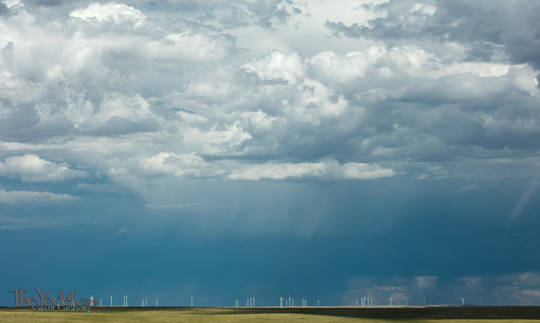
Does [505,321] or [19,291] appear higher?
[19,291]

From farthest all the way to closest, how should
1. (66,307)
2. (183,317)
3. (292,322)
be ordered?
(66,307) < (183,317) < (292,322)

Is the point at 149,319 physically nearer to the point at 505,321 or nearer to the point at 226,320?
the point at 226,320

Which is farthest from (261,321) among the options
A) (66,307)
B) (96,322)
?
(66,307)

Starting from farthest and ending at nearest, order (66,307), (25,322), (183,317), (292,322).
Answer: (66,307), (183,317), (292,322), (25,322)

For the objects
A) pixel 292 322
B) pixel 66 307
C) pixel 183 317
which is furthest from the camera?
pixel 66 307

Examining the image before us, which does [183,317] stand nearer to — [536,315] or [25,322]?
[25,322]

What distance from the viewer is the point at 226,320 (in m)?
157

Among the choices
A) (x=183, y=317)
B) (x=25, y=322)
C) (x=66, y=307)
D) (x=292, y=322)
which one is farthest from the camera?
(x=66, y=307)

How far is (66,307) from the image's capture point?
612 ft

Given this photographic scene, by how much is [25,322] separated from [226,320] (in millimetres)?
45178

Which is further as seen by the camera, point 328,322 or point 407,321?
point 407,321

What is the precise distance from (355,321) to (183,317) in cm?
4102

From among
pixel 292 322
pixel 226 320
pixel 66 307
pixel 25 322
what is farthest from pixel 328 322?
pixel 66 307

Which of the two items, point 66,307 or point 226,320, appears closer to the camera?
point 226,320
